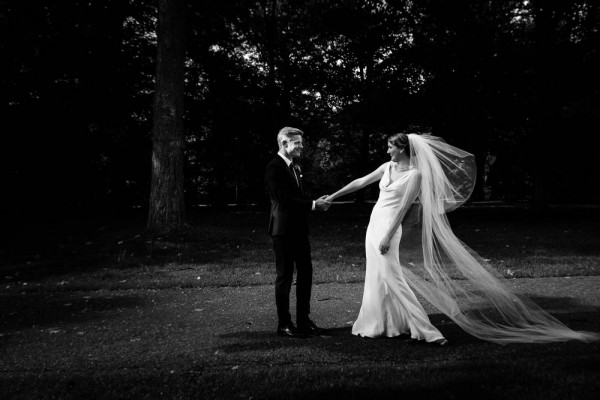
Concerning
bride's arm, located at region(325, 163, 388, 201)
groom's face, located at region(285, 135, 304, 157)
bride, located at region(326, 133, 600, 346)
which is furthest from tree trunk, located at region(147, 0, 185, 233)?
bride, located at region(326, 133, 600, 346)

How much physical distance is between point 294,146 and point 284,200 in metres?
0.62

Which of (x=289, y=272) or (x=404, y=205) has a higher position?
(x=404, y=205)

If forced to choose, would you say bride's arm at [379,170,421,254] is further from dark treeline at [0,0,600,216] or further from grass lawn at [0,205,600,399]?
dark treeline at [0,0,600,216]

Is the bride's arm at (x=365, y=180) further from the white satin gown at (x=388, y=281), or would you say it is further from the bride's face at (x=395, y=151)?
the bride's face at (x=395, y=151)

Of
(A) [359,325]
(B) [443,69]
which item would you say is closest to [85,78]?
(B) [443,69]

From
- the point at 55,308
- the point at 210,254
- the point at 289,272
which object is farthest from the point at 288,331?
the point at 210,254

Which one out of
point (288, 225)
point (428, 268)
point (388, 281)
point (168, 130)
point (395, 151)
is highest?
point (168, 130)

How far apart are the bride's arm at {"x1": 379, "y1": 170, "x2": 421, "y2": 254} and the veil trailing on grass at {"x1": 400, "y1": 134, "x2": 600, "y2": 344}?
0.14 metres

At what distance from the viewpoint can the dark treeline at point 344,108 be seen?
1833 centimetres

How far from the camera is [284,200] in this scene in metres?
5.41

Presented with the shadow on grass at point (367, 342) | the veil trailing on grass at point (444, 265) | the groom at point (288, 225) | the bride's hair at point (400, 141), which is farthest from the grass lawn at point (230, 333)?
the bride's hair at point (400, 141)

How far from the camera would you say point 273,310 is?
6738 millimetres

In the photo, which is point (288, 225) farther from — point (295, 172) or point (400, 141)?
point (400, 141)

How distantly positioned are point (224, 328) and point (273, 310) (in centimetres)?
108
